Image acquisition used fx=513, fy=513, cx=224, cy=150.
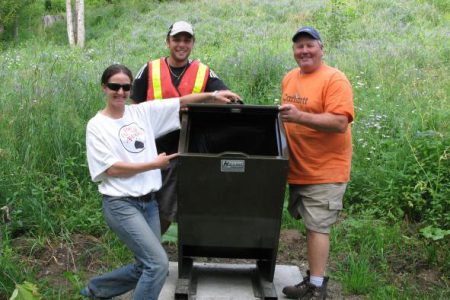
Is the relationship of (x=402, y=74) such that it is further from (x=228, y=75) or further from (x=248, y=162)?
(x=248, y=162)

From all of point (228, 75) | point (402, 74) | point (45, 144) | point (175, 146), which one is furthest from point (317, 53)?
point (402, 74)

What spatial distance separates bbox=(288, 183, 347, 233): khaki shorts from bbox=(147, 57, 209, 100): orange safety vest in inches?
38.0

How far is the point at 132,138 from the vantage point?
293 centimetres

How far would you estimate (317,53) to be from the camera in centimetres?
324

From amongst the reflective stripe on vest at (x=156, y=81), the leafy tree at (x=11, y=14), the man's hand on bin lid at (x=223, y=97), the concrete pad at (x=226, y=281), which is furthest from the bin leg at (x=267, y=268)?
the leafy tree at (x=11, y=14)

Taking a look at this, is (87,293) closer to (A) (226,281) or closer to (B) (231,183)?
(A) (226,281)

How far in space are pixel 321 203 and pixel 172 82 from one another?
1267 mm

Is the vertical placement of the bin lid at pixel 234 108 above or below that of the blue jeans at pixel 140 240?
above

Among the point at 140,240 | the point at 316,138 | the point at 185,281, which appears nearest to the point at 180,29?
the point at 316,138

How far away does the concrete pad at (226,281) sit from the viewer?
141 inches

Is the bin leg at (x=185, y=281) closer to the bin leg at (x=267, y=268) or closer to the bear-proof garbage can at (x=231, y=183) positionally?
the bear-proof garbage can at (x=231, y=183)

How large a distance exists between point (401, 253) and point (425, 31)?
9853mm

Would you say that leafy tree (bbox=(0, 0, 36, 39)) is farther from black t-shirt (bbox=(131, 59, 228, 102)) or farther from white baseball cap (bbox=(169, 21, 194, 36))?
white baseball cap (bbox=(169, 21, 194, 36))

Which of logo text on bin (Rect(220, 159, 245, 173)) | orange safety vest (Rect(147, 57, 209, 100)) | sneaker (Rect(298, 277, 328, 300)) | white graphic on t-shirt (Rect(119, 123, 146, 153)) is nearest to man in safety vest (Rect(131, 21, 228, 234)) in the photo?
orange safety vest (Rect(147, 57, 209, 100))
